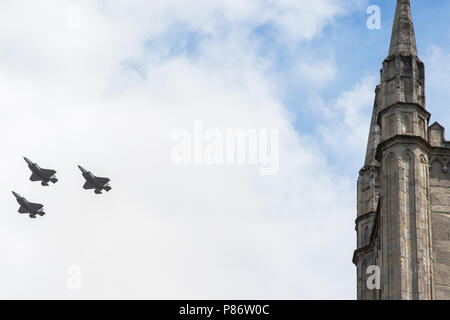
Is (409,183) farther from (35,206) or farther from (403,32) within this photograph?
(35,206)

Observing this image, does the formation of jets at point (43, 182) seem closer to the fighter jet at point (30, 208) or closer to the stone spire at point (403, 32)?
the fighter jet at point (30, 208)

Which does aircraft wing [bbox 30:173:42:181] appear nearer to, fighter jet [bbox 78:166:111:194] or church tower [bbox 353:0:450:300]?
fighter jet [bbox 78:166:111:194]

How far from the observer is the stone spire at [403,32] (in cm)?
4067

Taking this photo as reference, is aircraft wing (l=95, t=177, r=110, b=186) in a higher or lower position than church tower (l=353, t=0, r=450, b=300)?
higher

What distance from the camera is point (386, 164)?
37906 mm

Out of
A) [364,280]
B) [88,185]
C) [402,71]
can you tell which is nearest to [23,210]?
[88,185]

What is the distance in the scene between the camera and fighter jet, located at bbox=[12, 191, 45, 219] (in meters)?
88.4

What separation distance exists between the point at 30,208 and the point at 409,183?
56.6 metres

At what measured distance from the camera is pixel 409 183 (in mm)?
37094

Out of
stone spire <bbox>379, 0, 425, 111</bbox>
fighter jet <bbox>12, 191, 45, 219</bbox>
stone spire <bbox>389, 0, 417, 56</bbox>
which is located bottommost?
stone spire <bbox>379, 0, 425, 111</bbox>

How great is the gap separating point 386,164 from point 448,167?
8.41 feet

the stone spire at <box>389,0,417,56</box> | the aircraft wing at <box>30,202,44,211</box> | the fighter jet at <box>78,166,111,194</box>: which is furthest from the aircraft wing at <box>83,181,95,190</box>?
the stone spire at <box>389,0,417,56</box>

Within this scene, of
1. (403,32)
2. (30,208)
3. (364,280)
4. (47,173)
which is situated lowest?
(364,280)

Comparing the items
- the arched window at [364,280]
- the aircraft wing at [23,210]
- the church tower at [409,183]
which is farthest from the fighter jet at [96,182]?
the church tower at [409,183]
